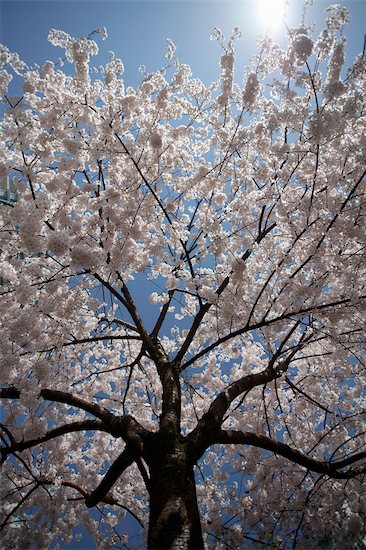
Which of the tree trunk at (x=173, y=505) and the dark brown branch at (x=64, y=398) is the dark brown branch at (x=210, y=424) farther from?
the dark brown branch at (x=64, y=398)

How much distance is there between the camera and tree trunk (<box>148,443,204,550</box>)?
2.72 m

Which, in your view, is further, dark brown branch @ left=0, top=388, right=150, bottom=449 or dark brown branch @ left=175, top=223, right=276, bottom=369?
dark brown branch @ left=175, top=223, right=276, bottom=369

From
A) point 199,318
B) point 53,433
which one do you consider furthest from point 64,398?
point 199,318

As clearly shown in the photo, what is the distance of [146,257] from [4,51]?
311 cm

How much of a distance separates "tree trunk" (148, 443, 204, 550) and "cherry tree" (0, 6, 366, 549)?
1.0 inches

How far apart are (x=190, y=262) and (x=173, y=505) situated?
2910 millimetres

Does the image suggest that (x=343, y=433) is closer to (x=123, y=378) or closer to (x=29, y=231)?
(x=123, y=378)

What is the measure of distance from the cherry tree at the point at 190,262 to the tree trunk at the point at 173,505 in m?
0.02

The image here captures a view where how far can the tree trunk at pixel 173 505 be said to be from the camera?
8.92 ft

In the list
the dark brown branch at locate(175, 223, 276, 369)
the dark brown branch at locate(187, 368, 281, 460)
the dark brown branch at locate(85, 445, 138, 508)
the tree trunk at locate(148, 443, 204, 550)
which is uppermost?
the dark brown branch at locate(175, 223, 276, 369)

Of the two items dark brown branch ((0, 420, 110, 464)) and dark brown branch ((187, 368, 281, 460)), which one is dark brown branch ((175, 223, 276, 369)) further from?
dark brown branch ((0, 420, 110, 464))

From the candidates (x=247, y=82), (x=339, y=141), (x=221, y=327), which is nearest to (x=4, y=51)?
(x=247, y=82)

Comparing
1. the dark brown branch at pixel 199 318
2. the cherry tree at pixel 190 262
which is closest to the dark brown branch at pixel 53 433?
the cherry tree at pixel 190 262

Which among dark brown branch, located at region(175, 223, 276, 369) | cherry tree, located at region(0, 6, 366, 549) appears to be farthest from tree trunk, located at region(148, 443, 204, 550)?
dark brown branch, located at region(175, 223, 276, 369)
